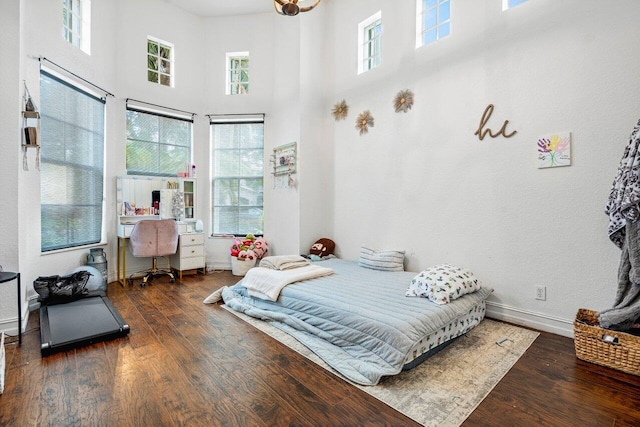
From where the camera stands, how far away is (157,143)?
15.7 ft

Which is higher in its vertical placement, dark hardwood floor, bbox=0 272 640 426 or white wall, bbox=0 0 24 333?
white wall, bbox=0 0 24 333

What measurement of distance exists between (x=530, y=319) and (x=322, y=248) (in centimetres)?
251

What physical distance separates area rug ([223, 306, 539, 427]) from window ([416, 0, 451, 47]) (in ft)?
9.85

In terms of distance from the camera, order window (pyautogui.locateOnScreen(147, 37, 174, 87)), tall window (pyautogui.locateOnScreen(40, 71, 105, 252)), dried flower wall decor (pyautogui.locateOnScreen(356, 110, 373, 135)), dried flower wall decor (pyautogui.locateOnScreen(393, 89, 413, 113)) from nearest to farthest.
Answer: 1. tall window (pyautogui.locateOnScreen(40, 71, 105, 252))
2. dried flower wall decor (pyautogui.locateOnScreen(393, 89, 413, 113))
3. dried flower wall decor (pyautogui.locateOnScreen(356, 110, 373, 135))
4. window (pyautogui.locateOnScreen(147, 37, 174, 87))

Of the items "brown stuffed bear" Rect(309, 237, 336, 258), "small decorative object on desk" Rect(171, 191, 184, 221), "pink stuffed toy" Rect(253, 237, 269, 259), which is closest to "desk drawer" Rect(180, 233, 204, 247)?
"small decorative object on desk" Rect(171, 191, 184, 221)

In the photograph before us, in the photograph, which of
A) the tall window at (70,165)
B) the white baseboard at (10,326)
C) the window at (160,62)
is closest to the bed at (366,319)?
the white baseboard at (10,326)

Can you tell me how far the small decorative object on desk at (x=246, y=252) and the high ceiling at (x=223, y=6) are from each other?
11.8 feet

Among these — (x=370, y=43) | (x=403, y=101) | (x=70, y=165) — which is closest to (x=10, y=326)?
(x=70, y=165)

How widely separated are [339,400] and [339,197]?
3087 millimetres

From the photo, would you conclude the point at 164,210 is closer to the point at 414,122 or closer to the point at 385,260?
the point at 385,260

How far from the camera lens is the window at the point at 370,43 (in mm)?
4070

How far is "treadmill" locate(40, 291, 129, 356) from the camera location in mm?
2268

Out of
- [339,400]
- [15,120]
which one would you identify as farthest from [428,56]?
[15,120]

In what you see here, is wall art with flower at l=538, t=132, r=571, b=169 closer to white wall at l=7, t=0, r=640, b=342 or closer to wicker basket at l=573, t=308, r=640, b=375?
white wall at l=7, t=0, r=640, b=342
